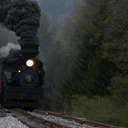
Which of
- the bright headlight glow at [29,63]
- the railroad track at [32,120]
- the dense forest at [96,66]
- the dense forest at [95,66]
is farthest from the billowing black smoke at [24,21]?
the dense forest at [96,66]

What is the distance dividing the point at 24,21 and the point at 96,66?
38.4 ft

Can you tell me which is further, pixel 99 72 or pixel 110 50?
pixel 99 72

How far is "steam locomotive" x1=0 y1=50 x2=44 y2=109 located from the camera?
42.2ft

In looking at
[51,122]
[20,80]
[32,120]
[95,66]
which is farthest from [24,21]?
[95,66]

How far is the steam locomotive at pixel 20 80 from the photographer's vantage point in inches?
507

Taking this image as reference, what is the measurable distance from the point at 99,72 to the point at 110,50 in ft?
7.82

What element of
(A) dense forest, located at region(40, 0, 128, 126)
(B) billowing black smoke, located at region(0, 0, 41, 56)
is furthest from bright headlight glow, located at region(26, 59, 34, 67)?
(A) dense forest, located at region(40, 0, 128, 126)

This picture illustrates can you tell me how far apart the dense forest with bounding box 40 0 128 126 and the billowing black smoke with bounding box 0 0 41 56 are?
440 centimetres

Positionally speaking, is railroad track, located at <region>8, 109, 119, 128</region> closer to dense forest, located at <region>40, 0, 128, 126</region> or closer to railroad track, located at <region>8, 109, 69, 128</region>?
railroad track, located at <region>8, 109, 69, 128</region>

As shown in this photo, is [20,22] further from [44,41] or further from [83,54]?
[44,41]

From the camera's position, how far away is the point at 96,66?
24.0 meters

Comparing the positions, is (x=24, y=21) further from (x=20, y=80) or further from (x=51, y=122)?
(x=51, y=122)

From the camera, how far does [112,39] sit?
21422 millimetres

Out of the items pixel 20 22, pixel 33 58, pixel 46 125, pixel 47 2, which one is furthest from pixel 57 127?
pixel 47 2
